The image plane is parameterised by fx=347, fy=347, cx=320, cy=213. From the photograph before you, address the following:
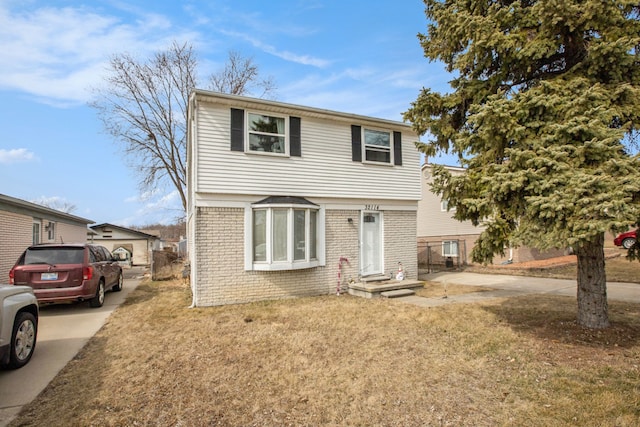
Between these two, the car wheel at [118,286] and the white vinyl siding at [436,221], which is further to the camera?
the white vinyl siding at [436,221]

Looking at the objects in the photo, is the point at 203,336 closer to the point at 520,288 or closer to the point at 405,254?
the point at 405,254

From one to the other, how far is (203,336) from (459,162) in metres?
5.76

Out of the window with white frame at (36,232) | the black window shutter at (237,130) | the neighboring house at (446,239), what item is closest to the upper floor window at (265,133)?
the black window shutter at (237,130)

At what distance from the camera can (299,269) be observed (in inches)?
398

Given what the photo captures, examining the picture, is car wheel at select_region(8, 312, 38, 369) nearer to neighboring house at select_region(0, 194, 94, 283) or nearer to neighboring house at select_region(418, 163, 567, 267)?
neighboring house at select_region(0, 194, 94, 283)

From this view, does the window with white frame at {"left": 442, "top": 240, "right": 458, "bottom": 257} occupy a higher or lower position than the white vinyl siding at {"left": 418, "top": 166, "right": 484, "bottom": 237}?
lower

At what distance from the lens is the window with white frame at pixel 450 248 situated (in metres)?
19.7

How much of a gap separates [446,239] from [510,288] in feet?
29.9

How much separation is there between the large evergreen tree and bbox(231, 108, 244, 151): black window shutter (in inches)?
214

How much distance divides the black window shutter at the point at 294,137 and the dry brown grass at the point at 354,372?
193 inches

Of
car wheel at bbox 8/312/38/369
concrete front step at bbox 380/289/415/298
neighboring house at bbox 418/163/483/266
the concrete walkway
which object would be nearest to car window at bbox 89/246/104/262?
car wheel at bbox 8/312/38/369

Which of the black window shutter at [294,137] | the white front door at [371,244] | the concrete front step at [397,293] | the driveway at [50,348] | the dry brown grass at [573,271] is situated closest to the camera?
the driveway at [50,348]

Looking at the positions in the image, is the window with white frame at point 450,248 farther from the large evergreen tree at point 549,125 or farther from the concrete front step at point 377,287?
the large evergreen tree at point 549,125

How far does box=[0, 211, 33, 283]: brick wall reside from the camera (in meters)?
11.9
